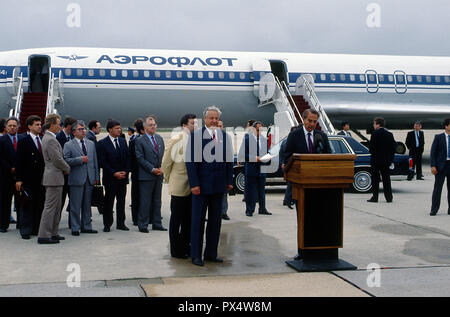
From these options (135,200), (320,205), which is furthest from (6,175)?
(320,205)

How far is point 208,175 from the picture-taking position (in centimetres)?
601

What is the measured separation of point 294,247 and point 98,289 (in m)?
2.85

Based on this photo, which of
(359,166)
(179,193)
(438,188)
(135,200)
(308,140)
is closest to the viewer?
(179,193)

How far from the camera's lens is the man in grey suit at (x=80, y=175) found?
25.4 feet

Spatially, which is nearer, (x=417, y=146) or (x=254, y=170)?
(x=254, y=170)

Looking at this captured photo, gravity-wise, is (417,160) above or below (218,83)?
below

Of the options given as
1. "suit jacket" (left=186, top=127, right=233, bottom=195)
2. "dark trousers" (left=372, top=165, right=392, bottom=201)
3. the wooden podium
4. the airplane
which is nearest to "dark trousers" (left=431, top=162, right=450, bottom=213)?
"dark trousers" (left=372, top=165, right=392, bottom=201)

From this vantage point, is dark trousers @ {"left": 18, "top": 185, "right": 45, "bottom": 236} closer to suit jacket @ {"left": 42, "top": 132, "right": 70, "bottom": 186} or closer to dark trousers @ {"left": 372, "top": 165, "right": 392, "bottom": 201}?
suit jacket @ {"left": 42, "top": 132, "right": 70, "bottom": 186}

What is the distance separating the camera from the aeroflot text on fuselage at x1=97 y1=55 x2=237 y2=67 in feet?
59.4

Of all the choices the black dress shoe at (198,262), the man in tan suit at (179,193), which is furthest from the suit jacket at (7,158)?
the black dress shoe at (198,262)

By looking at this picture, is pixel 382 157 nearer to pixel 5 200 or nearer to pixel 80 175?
pixel 80 175

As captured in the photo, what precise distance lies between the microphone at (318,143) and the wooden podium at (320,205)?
85 centimetres

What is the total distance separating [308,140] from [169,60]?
12.6 m

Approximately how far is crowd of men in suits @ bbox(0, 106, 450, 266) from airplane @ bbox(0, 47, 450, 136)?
8272 millimetres
